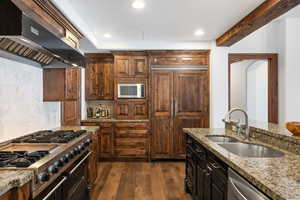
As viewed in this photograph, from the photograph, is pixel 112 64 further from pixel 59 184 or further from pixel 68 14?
pixel 59 184

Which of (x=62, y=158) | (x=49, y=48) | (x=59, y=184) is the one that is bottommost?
(x=59, y=184)

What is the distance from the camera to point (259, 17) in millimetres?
2885

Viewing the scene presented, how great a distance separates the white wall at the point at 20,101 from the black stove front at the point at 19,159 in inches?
22.1

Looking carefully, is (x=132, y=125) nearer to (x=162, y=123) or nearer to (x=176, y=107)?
(x=162, y=123)

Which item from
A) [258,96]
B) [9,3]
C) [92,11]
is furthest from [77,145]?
[258,96]

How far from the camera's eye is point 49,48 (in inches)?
72.4

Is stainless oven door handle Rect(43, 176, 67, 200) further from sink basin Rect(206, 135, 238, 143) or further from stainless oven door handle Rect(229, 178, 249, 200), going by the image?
sink basin Rect(206, 135, 238, 143)

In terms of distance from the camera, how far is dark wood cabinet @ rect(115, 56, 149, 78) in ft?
15.7

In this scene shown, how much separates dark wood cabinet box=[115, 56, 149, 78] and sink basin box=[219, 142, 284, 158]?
2.80m

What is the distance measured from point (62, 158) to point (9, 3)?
3.97 feet

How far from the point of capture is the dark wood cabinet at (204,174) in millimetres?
1818

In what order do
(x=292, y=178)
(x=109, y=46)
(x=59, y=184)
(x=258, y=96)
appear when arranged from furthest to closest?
(x=258, y=96) → (x=109, y=46) → (x=59, y=184) → (x=292, y=178)

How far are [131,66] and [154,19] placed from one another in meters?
1.56

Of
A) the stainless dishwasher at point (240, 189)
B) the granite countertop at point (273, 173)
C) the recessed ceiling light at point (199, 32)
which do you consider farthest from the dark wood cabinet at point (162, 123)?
the stainless dishwasher at point (240, 189)
